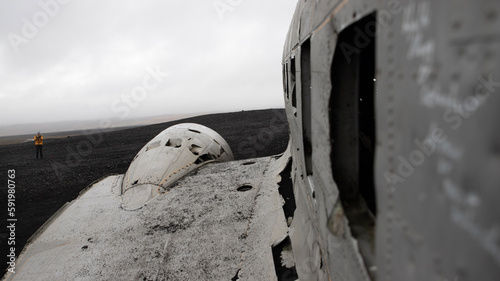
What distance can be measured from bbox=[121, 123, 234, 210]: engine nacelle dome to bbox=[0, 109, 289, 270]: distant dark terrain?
3.48m

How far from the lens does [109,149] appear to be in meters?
21.4

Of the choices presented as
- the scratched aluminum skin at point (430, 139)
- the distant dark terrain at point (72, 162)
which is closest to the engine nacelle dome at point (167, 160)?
the distant dark terrain at point (72, 162)

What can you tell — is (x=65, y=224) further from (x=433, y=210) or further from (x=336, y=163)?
(x=433, y=210)

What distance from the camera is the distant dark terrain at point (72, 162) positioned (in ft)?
34.2

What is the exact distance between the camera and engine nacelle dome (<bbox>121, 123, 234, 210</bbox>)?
7.33 metres

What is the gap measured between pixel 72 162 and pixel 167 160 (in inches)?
527

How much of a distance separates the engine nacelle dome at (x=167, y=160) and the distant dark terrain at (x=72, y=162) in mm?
3479

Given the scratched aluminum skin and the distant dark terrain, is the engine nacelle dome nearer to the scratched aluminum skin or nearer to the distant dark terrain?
the distant dark terrain

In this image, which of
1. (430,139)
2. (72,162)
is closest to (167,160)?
(430,139)

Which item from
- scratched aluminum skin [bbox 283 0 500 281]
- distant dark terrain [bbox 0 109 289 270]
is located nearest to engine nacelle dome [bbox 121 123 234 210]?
distant dark terrain [bbox 0 109 289 270]

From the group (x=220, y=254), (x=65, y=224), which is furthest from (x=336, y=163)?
(x=65, y=224)

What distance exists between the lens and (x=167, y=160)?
8.34 m

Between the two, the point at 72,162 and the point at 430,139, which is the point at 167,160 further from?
the point at 72,162

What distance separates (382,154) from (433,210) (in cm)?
40
